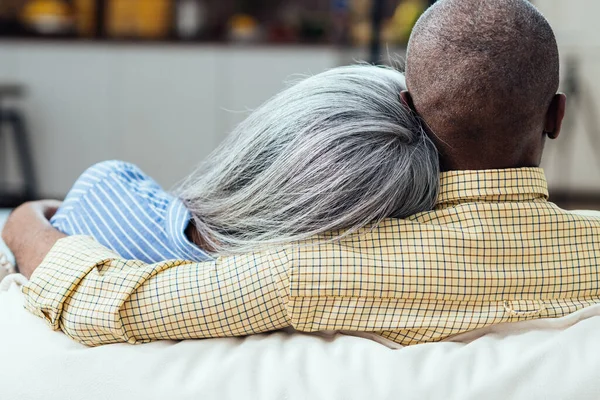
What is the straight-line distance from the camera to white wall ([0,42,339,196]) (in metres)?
4.69

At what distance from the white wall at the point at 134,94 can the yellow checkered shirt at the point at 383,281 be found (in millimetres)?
3751

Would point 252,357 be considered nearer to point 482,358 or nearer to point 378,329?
point 378,329

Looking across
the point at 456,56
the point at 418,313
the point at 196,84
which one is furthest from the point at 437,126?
the point at 196,84

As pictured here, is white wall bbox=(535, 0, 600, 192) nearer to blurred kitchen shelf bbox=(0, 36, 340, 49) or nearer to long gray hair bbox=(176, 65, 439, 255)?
blurred kitchen shelf bbox=(0, 36, 340, 49)

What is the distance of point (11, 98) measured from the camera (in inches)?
185

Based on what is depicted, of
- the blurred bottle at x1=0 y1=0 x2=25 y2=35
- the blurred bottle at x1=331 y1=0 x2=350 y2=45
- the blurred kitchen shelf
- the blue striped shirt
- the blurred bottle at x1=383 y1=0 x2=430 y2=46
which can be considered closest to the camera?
the blue striped shirt

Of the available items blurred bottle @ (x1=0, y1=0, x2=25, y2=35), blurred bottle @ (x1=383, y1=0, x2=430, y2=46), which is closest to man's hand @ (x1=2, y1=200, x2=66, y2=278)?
blurred bottle @ (x1=383, y1=0, x2=430, y2=46)

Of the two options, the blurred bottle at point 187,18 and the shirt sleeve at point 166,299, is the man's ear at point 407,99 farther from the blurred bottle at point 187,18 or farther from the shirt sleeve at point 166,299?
the blurred bottle at point 187,18

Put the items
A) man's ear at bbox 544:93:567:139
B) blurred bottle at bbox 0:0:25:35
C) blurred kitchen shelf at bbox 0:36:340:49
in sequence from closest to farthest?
man's ear at bbox 544:93:567:139 < blurred kitchen shelf at bbox 0:36:340:49 < blurred bottle at bbox 0:0:25:35

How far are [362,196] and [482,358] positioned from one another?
23 cm

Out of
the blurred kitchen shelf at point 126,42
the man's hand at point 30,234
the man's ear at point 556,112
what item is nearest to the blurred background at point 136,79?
the blurred kitchen shelf at point 126,42

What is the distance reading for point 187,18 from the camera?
4.84m

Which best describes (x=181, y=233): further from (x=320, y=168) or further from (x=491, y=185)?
(x=491, y=185)

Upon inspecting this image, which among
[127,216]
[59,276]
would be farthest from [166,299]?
[127,216]
